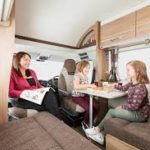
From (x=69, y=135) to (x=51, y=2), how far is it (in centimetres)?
200

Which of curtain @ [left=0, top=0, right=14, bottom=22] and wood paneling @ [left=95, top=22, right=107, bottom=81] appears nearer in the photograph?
curtain @ [left=0, top=0, right=14, bottom=22]

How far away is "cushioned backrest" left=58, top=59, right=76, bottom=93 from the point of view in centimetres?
281

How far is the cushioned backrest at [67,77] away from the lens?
2.81 meters

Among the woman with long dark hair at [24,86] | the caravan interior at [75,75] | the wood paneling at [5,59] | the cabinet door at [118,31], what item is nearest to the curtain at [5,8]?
the caravan interior at [75,75]

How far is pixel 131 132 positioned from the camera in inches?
57.2

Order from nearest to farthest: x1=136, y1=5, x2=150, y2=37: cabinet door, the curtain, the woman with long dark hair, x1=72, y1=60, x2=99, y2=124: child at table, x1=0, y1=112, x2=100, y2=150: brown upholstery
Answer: x1=0, y1=112, x2=100, y2=150: brown upholstery, the curtain, the woman with long dark hair, x1=136, y1=5, x2=150, y2=37: cabinet door, x1=72, y1=60, x2=99, y2=124: child at table

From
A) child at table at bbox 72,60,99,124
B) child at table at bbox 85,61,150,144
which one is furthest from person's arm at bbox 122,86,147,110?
child at table at bbox 72,60,99,124

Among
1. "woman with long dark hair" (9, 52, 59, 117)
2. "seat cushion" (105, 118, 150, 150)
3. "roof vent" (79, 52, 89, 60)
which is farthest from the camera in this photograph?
"roof vent" (79, 52, 89, 60)

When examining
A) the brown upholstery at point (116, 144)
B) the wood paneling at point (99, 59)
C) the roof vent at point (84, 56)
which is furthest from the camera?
the roof vent at point (84, 56)

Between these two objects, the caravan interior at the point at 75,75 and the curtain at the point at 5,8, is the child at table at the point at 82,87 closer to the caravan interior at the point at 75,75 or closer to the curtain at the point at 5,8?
the caravan interior at the point at 75,75

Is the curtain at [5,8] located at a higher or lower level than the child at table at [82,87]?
higher

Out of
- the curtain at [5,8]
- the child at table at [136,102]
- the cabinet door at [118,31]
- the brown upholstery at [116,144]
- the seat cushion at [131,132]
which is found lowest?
the brown upholstery at [116,144]

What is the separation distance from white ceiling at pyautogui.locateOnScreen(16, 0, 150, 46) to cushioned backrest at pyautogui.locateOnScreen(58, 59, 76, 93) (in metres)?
0.72

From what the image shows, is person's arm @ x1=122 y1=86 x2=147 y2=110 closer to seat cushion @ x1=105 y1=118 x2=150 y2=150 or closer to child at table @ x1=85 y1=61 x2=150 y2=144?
child at table @ x1=85 y1=61 x2=150 y2=144
